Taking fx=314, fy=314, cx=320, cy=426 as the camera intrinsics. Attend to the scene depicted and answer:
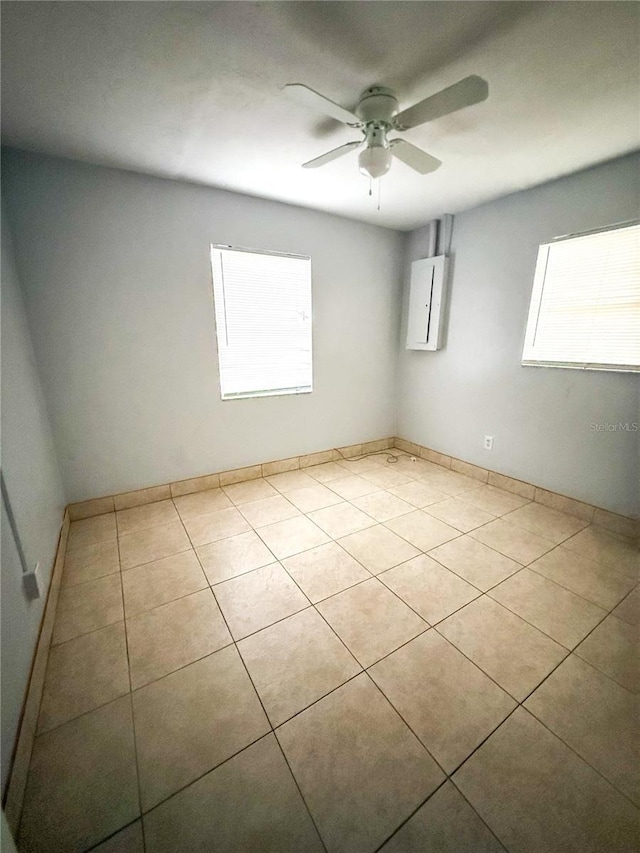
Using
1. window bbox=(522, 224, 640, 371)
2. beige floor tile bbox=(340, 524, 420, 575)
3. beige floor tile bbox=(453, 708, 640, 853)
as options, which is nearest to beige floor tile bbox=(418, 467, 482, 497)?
beige floor tile bbox=(340, 524, 420, 575)

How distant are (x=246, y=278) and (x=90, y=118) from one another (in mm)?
1250

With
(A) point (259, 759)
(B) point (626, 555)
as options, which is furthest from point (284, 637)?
(B) point (626, 555)

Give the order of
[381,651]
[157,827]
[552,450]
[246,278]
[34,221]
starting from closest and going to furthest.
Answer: [157,827], [381,651], [34,221], [552,450], [246,278]

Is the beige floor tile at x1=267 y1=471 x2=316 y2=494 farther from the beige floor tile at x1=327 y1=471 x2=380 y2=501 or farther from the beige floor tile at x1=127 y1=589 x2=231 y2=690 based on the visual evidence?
the beige floor tile at x1=127 y1=589 x2=231 y2=690

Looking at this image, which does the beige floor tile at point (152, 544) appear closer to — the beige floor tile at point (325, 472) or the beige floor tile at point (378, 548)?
the beige floor tile at point (378, 548)

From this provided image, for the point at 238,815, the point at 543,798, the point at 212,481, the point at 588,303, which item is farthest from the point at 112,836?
the point at 588,303

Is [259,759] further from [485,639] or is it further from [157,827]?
[485,639]

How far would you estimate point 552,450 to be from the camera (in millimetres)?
2482

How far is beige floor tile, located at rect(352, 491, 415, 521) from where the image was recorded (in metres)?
2.46

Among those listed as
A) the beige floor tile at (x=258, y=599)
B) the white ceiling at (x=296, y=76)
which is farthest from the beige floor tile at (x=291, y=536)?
the white ceiling at (x=296, y=76)

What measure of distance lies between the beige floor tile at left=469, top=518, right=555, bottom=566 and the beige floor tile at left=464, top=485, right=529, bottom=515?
21 cm

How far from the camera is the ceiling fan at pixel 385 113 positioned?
3.79ft

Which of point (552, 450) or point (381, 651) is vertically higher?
point (552, 450)

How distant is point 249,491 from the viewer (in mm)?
2861
